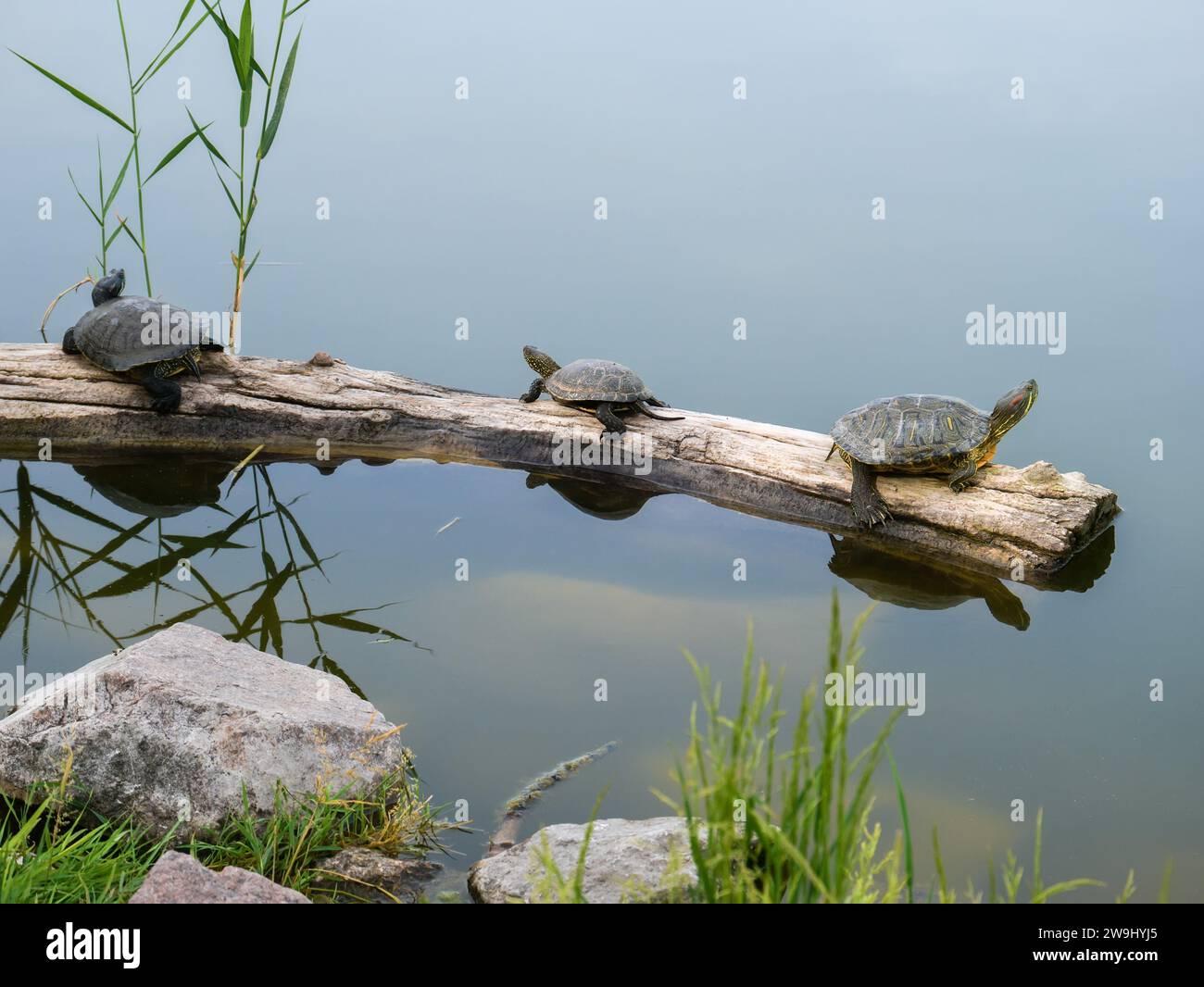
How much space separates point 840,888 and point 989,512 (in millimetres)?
3549

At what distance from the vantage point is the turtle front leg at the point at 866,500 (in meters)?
5.40

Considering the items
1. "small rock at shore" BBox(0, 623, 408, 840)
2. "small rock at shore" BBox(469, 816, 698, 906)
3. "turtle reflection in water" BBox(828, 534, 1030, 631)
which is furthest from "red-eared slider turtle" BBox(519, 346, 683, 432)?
"small rock at shore" BBox(469, 816, 698, 906)

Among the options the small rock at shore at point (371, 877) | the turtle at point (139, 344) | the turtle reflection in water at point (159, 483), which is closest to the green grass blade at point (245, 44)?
the turtle at point (139, 344)

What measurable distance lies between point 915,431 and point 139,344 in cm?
431

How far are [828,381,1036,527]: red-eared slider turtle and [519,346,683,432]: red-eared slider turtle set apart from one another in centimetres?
130

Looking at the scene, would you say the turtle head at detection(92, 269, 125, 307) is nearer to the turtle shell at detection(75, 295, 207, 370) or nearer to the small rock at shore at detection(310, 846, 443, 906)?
the turtle shell at detection(75, 295, 207, 370)

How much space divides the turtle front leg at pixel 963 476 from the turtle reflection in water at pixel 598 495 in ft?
5.51

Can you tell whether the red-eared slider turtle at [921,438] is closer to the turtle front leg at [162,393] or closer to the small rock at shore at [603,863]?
the small rock at shore at [603,863]

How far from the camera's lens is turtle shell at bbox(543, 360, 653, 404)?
20.3 feet

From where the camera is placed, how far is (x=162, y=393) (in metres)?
6.18

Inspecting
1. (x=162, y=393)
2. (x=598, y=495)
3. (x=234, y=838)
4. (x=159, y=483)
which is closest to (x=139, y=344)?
(x=162, y=393)

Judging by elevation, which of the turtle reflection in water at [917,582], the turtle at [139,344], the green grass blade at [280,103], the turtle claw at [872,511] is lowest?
the turtle reflection in water at [917,582]
